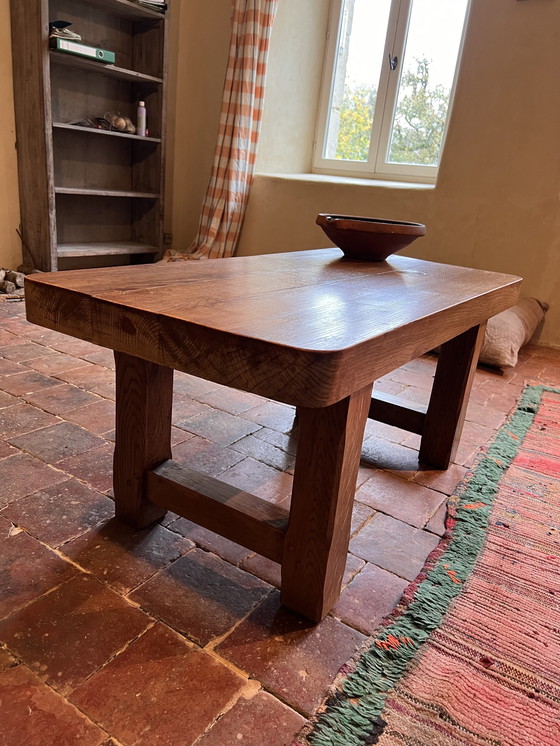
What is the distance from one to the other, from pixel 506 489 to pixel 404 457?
325 mm

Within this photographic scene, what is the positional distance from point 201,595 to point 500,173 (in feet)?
9.78

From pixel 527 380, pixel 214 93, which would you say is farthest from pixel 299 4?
pixel 527 380

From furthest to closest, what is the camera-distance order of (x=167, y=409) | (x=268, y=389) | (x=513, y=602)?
(x=167, y=409) < (x=513, y=602) < (x=268, y=389)

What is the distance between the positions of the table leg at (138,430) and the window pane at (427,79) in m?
3.35

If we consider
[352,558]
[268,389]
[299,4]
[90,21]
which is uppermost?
[299,4]

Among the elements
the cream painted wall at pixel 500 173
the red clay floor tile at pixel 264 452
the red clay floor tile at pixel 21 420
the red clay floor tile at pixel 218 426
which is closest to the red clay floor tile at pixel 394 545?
the red clay floor tile at pixel 264 452

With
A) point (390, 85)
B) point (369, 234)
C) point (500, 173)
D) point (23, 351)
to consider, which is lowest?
point (23, 351)

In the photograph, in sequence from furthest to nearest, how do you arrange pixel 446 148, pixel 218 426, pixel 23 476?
pixel 446 148 < pixel 218 426 < pixel 23 476

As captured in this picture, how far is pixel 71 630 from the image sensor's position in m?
0.96

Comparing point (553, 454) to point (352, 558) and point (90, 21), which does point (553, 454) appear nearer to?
point (352, 558)

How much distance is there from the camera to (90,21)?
3.65m

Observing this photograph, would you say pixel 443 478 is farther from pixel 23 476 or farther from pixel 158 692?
pixel 23 476

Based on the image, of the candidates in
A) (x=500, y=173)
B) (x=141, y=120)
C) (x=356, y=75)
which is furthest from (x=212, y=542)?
(x=356, y=75)

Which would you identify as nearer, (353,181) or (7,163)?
(7,163)
